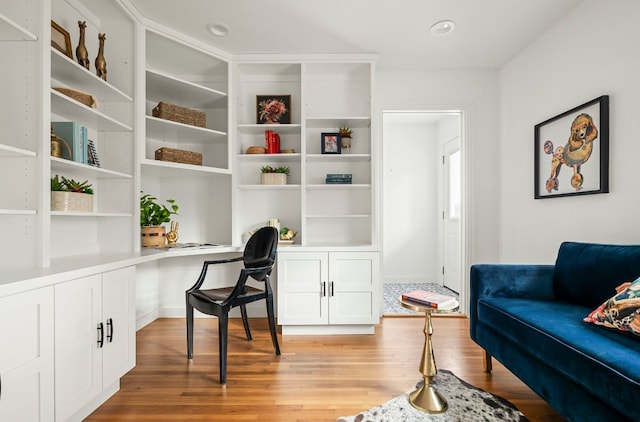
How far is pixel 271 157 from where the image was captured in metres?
3.04

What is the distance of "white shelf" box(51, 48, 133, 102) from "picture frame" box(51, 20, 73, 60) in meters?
0.09

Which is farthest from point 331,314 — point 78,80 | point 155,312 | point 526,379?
point 78,80

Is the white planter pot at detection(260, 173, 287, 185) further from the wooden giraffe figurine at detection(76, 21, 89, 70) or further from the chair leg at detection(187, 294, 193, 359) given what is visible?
the wooden giraffe figurine at detection(76, 21, 89, 70)

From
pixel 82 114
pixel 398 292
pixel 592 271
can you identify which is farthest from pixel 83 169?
pixel 398 292

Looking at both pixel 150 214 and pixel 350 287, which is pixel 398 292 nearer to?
pixel 350 287

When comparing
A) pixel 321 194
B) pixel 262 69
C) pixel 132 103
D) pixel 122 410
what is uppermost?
pixel 262 69

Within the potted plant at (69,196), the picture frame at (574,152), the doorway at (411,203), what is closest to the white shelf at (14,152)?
the potted plant at (69,196)

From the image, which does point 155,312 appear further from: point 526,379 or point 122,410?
point 526,379

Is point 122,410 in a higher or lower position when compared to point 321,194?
lower

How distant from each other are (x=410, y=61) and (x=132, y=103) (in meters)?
2.45

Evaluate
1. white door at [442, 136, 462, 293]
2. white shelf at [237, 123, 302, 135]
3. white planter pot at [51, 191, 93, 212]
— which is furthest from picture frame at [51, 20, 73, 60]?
white door at [442, 136, 462, 293]

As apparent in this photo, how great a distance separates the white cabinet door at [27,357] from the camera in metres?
1.15

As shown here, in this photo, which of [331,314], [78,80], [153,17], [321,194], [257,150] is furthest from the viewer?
[321,194]

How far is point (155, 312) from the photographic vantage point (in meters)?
3.14
